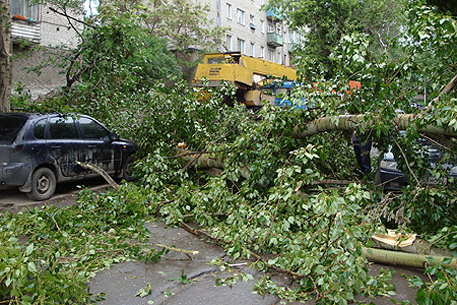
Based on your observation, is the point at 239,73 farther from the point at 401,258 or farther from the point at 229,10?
the point at 229,10

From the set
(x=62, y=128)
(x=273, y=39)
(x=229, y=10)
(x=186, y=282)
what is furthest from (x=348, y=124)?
(x=273, y=39)

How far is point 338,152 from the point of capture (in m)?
7.06

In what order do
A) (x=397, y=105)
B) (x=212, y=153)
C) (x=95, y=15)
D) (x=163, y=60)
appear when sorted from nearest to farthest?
(x=397, y=105) < (x=212, y=153) < (x=95, y=15) < (x=163, y=60)

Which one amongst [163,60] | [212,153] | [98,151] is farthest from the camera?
[163,60]

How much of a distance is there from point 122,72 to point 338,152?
5277mm

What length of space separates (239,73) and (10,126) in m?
12.5

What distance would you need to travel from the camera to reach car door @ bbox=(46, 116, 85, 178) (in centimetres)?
748

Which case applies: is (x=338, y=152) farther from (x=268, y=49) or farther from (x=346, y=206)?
(x=268, y=49)

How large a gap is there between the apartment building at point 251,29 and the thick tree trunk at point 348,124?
28922 millimetres

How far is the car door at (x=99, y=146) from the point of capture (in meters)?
8.22

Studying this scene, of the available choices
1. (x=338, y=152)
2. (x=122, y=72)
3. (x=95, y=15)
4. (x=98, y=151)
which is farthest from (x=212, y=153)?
(x=95, y=15)

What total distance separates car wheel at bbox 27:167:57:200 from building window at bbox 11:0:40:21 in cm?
1474

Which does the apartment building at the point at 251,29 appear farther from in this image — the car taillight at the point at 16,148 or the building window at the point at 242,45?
the car taillight at the point at 16,148

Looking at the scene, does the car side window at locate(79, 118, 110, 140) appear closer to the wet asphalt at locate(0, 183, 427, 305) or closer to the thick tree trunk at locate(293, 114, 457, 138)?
the wet asphalt at locate(0, 183, 427, 305)
